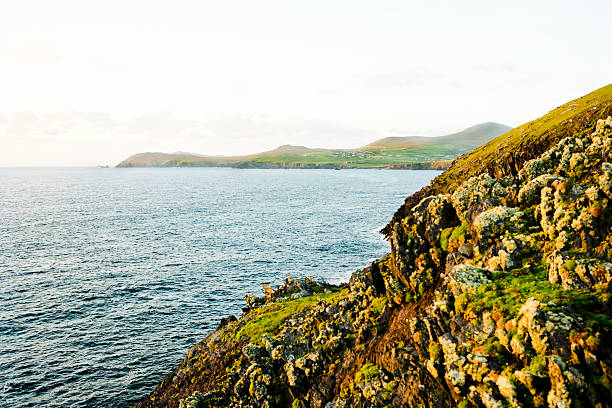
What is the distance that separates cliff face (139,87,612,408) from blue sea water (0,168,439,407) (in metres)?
20.0

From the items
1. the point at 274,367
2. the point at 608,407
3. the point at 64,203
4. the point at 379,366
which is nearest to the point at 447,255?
the point at 379,366

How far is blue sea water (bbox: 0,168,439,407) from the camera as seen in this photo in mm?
47219

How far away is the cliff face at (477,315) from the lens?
14961 mm

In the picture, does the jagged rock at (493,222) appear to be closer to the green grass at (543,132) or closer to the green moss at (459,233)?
the green moss at (459,233)

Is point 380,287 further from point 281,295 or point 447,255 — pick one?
point 281,295

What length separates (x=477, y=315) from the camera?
1828 centimetres

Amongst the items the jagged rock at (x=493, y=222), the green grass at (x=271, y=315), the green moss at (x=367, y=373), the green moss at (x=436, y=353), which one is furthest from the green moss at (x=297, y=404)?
the jagged rock at (x=493, y=222)

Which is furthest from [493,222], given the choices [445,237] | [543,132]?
[543,132]

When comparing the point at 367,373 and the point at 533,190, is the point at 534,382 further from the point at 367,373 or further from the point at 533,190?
the point at 533,190

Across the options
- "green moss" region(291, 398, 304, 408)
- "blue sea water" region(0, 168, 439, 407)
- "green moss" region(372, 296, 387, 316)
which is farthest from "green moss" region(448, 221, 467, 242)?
"blue sea water" region(0, 168, 439, 407)

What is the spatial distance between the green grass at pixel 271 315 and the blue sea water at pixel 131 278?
558 inches

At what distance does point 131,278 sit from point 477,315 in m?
72.5

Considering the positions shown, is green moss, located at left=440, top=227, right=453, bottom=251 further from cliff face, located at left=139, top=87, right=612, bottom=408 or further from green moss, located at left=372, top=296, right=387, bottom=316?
green moss, located at left=372, top=296, right=387, bottom=316

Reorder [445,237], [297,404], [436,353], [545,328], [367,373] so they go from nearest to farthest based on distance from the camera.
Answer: [545,328] → [436,353] → [367,373] → [445,237] → [297,404]
